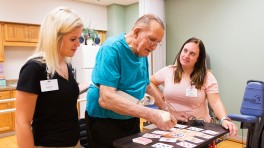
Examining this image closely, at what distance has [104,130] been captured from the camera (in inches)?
52.1

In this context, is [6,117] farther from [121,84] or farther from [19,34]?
[121,84]

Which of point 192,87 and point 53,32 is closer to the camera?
point 53,32

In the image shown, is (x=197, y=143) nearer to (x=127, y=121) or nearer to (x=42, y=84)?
(x=127, y=121)

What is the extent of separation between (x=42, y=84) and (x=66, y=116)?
23cm

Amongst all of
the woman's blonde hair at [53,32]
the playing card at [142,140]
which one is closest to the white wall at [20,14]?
the woman's blonde hair at [53,32]

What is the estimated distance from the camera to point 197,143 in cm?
116

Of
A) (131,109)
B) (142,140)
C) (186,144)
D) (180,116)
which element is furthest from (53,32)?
(180,116)

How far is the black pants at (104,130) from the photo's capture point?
4.35 ft

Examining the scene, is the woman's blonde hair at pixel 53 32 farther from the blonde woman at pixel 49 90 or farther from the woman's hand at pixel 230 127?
the woman's hand at pixel 230 127

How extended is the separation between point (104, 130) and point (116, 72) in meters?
0.36

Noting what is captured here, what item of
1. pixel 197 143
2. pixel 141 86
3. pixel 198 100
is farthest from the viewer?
pixel 198 100

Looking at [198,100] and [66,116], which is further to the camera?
[198,100]

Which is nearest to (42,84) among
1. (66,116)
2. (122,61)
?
(66,116)

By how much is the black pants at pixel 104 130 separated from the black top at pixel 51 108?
14 cm
